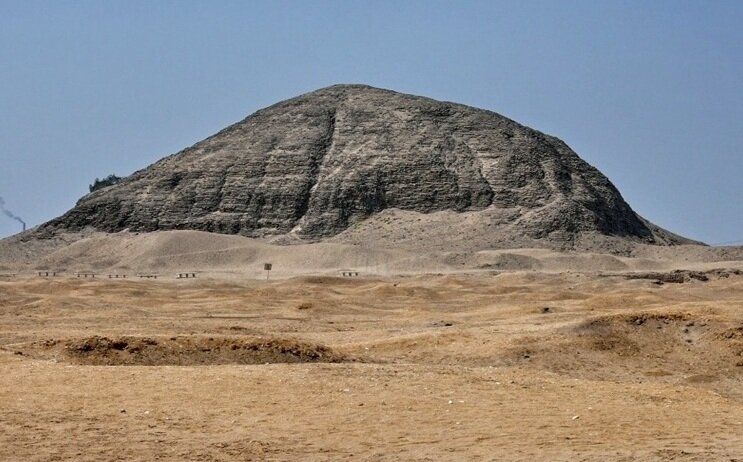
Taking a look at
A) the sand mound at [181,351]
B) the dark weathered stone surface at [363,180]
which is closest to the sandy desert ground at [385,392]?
the sand mound at [181,351]

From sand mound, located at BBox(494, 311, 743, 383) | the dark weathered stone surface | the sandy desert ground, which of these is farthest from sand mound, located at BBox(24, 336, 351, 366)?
the dark weathered stone surface

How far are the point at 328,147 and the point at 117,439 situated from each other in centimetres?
10649

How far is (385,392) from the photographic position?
572 inches

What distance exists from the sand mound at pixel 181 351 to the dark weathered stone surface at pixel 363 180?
7942 centimetres

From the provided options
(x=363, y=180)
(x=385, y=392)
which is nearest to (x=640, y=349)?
(x=385, y=392)

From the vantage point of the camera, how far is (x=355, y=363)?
18.4 metres

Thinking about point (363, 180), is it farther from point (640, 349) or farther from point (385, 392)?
point (385, 392)

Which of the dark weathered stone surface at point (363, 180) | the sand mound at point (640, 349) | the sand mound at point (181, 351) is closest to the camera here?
the sand mound at point (181, 351)

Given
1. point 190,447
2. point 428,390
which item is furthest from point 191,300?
point 190,447

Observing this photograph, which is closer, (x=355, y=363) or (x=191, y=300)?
(x=355, y=363)

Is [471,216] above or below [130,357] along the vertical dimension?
above

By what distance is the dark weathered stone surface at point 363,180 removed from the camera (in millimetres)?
105375

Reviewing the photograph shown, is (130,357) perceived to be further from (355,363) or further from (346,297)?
(346,297)

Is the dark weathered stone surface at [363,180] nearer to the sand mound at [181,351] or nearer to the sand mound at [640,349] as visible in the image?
the sand mound at [640,349]
